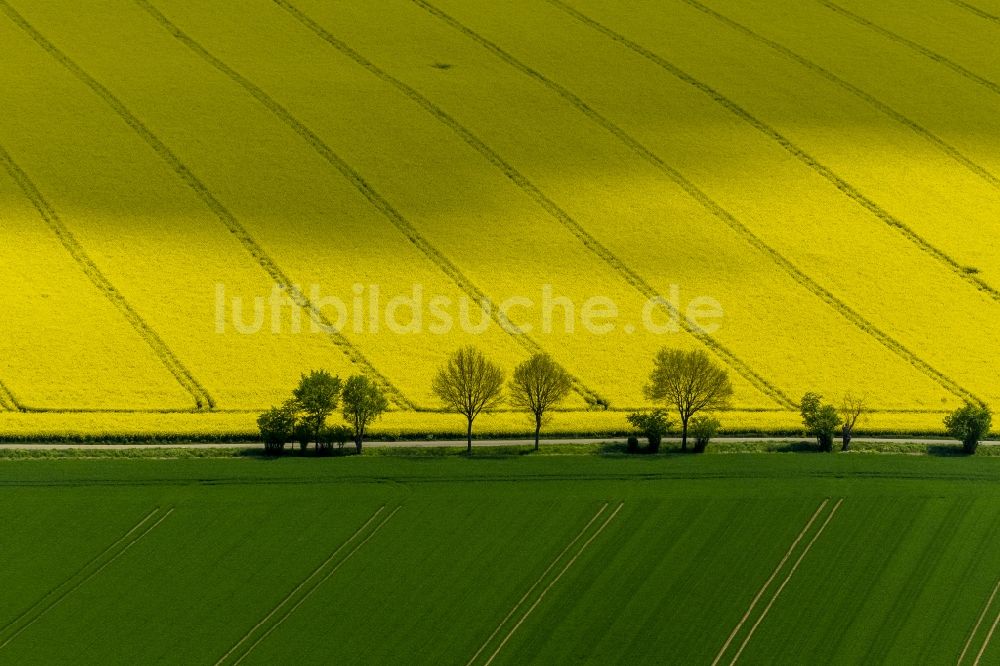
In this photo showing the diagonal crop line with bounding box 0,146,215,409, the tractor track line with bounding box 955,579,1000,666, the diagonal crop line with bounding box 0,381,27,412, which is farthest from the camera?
the diagonal crop line with bounding box 0,146,215,409

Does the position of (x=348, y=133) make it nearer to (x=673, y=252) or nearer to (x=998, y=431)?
(x=673, y=252)

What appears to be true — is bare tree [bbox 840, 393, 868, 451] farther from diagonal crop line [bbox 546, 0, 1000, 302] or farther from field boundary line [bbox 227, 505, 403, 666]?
field boundary line [bbox 227, 505, 403, 666]

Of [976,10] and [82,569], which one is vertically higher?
[976,10]

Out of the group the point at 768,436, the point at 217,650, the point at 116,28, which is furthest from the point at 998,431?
the point at 116,28

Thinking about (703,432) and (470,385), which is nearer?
(703,432)

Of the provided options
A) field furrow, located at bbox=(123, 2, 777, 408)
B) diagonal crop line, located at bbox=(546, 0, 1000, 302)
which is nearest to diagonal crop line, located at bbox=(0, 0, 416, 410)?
field furrow, located at bbox=(123, 2, 777, 408)

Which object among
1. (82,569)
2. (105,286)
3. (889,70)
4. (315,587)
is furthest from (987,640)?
(889,70)

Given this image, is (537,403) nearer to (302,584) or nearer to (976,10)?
(302,584)
